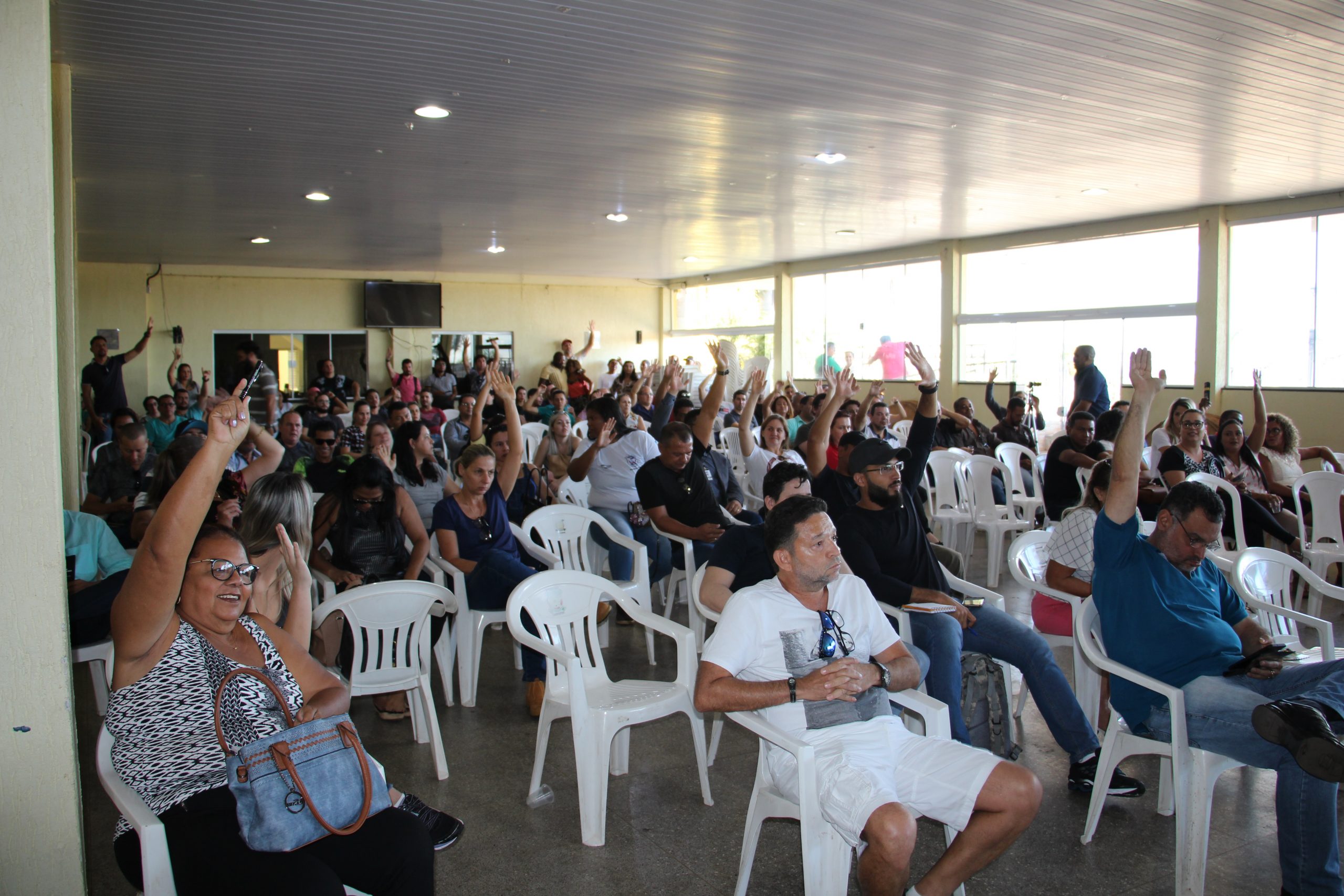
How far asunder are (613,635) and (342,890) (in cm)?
323

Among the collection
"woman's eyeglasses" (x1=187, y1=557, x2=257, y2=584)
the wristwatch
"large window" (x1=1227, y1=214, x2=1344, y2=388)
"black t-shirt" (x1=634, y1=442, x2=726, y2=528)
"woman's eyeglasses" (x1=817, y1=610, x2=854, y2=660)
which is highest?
"large window" (x1=1227, y1=214, x2=1344, y2=388)

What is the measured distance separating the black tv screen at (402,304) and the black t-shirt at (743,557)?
15.1m

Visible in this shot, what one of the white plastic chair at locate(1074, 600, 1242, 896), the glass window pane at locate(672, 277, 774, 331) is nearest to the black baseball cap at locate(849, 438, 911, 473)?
the white plastic chair at locate(1074, 600, 1242, 896)

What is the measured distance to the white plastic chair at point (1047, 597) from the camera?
3668 mm

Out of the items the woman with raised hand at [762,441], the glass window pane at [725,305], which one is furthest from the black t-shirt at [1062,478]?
the glass window pane at [725,305]

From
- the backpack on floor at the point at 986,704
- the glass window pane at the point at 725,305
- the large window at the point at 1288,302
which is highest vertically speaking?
the glass window pane at the point at 725,305

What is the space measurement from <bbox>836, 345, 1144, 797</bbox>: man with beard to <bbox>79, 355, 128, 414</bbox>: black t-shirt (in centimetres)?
939

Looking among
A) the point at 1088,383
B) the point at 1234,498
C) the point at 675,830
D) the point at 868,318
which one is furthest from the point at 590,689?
the point at 868,318

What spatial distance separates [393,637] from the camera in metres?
3.69

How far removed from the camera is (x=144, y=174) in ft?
26.5

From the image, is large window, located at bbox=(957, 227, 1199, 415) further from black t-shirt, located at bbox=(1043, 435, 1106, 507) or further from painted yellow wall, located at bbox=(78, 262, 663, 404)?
painted yellow wall, located at bbox=(78, 262, 663, 404)

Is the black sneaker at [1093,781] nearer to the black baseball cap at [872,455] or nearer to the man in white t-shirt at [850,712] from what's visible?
the man in white t-shirt at [850,712]

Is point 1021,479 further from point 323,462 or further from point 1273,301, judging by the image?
point 1273,301

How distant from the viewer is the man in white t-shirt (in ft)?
7.51
